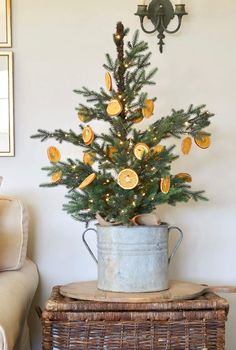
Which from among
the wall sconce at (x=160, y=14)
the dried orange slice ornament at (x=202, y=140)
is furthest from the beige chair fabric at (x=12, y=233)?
the wall sconce at (x=160, y=14)

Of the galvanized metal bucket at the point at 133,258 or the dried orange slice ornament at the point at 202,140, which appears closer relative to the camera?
the galvanized metal bucket at the point at 133,258

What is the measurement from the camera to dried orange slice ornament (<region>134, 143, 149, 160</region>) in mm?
1833

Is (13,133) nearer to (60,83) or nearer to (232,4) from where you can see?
(60,83)

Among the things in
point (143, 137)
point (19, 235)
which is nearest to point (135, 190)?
point (143, 137)

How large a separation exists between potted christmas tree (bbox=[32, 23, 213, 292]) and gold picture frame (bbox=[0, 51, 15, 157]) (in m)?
0.51

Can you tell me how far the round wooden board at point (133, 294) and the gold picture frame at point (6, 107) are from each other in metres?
0.73

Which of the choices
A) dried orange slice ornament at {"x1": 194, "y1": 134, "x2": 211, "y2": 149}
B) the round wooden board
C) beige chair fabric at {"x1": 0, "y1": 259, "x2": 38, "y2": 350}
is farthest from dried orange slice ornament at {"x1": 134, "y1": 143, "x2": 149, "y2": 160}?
beige chair fabric at {"x1": 0, "y1": 259, "x2": 38, "y2": 350}

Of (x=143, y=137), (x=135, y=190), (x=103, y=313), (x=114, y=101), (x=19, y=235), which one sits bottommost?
(x=103, y=313)

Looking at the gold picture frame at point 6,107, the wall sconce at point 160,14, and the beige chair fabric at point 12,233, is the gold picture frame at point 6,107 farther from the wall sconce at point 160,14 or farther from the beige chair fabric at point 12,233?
the wall sconce at point 160,14

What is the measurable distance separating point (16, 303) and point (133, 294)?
37cm

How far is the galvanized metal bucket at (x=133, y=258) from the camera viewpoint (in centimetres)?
183

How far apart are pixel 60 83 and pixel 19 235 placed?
67 cm

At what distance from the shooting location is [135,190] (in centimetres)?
187

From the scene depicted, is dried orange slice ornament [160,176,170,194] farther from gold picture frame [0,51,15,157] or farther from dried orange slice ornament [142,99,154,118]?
gold picture frame [0,51,15,157]
